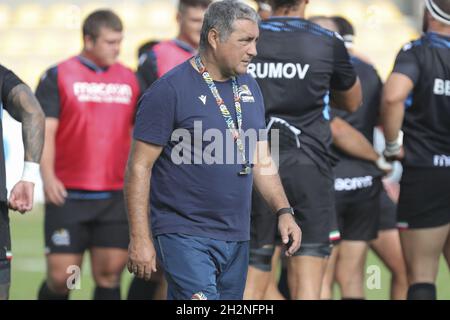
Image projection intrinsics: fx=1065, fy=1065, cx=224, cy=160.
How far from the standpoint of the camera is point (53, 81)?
8391 millimetres

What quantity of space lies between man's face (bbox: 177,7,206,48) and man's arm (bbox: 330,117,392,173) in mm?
1541

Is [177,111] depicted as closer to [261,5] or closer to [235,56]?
[235,56]

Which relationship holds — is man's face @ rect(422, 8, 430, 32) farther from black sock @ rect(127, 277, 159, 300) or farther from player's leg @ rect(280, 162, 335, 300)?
black sock @ rect(127, 277, 159, 300)

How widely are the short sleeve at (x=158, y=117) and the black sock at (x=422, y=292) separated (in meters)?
2.71

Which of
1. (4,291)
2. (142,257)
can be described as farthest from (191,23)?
(142,257)

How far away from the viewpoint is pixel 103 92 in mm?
8477

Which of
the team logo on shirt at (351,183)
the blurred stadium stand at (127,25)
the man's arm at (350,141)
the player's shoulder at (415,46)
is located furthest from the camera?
the blurred stadium stand at (127,25)

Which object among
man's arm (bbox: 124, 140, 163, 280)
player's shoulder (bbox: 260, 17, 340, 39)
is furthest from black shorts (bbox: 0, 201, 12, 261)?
player's shoulder (bbox: 260, 17, 340, 39)

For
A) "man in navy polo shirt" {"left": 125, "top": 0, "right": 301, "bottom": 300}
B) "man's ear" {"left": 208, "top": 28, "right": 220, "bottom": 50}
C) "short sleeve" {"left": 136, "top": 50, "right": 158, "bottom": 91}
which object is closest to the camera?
"man in navy polo shirt" {"left": 125, "top": 0, "right": 301, "bottom": 300}

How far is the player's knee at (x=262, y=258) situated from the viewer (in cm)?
707

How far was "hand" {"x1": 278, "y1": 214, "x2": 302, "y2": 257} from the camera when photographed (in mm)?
5527

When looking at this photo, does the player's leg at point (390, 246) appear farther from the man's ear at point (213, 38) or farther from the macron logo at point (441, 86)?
the man's ear at point (213, 38)

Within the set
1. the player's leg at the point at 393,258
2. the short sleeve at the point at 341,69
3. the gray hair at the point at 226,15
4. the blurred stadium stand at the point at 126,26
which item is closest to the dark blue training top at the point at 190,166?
the gray hair at the point at 226,15
